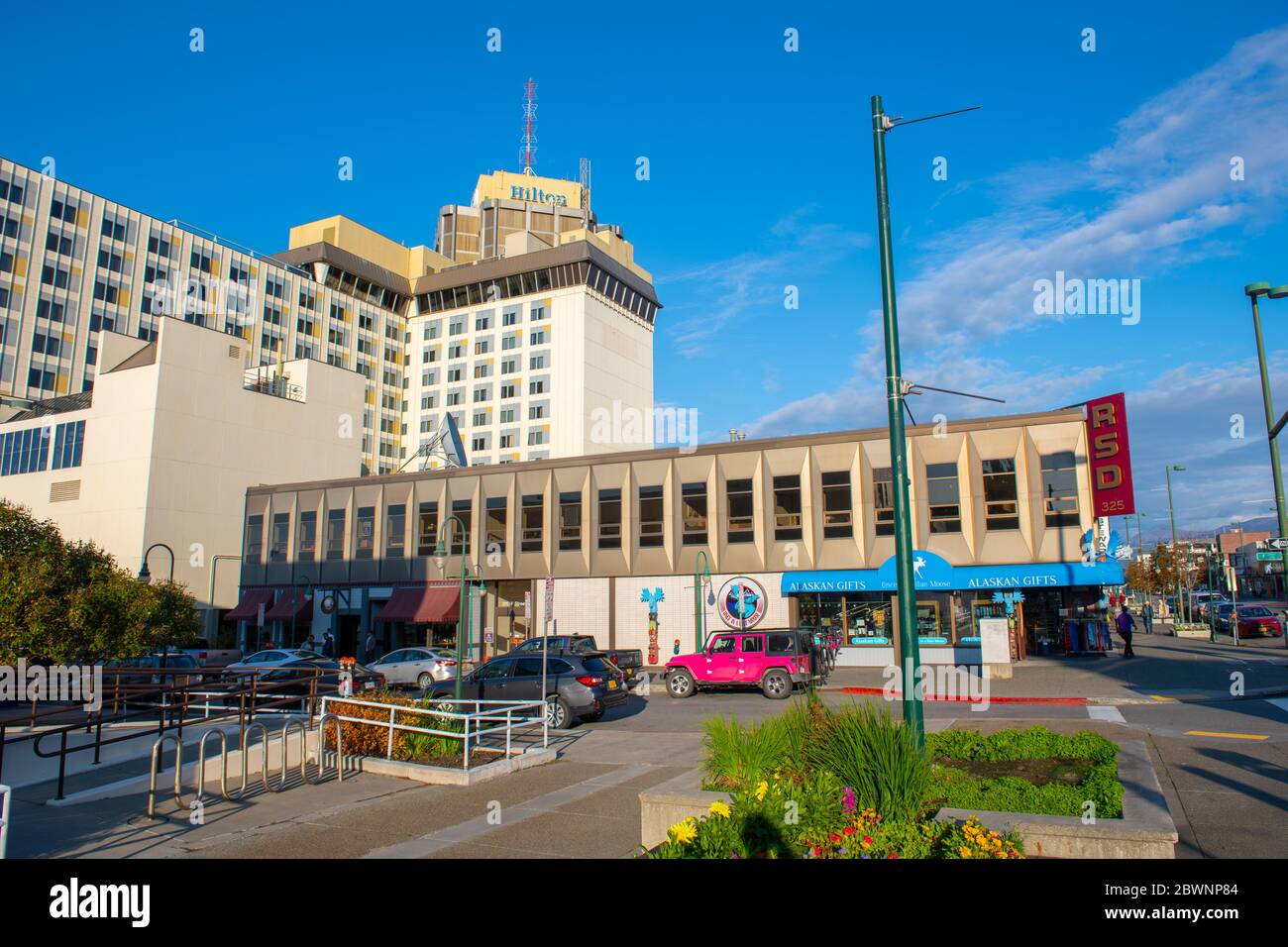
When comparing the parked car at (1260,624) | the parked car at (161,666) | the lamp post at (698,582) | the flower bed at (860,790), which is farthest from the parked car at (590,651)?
the parked car at (1260,624)

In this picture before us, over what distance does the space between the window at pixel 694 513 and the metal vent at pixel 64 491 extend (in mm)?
43531

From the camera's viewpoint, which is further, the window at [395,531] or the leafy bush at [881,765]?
the window at [395,531]

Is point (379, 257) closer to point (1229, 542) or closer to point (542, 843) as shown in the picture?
point (542, 843)

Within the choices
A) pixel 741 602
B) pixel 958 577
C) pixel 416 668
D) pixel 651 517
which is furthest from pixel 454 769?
pixel 651 517

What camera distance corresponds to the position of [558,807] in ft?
34.9

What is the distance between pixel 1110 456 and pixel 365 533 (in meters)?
35.3

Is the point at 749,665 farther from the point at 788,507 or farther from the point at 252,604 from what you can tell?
the point at 252,604

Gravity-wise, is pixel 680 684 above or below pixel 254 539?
below

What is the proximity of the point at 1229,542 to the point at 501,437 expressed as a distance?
125 meters

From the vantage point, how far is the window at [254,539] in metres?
49.0

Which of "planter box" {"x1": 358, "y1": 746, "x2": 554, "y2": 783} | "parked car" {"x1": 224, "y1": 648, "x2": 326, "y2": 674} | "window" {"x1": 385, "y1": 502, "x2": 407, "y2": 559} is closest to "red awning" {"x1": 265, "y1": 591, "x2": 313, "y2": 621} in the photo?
"window" {"x1": 385, "y1": 502, "x2": 407, "y2": 559}

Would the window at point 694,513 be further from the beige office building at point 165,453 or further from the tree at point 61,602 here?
the beige office building at point 165,453
